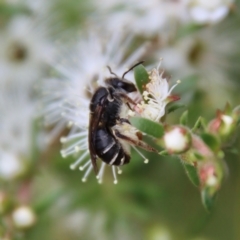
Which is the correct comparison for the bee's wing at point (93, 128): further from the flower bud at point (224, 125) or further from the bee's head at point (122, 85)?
the flower bud at point (224, 125)

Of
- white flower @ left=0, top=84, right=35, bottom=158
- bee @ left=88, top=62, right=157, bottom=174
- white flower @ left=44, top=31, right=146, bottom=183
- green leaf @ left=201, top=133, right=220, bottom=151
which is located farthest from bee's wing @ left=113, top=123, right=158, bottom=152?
white flower @ left=0, top=84, right=35, bottom=158

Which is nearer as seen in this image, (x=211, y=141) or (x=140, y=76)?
(x=211, y=141)

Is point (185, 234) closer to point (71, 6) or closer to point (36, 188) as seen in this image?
point (36, 188)

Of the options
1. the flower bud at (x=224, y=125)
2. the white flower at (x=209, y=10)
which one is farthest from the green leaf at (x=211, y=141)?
the white flower at (x=209, y=10)

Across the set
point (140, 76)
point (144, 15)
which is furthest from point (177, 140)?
point (144, 15)

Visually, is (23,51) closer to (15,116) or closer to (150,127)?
(15,116)

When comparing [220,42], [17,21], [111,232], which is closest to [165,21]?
[220,42]
